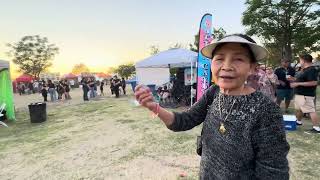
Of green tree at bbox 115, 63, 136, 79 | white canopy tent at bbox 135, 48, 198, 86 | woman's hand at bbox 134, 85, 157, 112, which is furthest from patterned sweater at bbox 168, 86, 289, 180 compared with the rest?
green tree at bbox 115, 63, 136, 79

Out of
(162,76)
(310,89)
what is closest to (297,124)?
(310,89)

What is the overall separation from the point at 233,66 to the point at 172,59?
10.6 meters

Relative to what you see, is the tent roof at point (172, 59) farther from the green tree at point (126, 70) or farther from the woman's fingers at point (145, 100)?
the green tree at point (126, 70)

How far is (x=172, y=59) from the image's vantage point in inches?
471

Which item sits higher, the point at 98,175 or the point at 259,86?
the point at 259,86

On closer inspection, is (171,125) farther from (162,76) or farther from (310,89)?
(162,76)

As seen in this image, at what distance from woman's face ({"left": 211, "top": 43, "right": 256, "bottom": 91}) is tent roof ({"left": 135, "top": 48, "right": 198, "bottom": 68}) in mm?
9733

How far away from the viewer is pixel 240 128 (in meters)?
1.42

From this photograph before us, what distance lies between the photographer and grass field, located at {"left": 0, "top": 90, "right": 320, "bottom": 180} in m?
4.75

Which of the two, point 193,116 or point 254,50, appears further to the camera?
point 193,116

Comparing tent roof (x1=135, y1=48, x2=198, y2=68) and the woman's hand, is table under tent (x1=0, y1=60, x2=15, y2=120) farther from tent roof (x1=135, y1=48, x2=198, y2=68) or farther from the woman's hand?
the woman's hand

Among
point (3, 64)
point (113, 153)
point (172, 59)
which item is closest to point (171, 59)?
point (172, 59)

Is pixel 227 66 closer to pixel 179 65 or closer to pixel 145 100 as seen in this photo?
pixel 145 100

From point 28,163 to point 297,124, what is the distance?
6.62 metres
